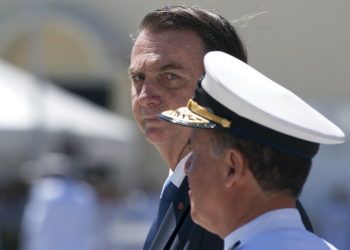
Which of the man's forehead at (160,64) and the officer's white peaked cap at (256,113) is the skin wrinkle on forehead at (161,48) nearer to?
the man's forehead at (160,64)

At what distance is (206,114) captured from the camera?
216cm

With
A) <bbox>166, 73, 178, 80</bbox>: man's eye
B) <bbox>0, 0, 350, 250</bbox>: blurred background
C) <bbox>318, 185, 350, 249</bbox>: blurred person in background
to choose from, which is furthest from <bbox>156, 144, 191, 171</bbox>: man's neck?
<bbox>318, 185, 350, 249</bbox>: blurred person in background

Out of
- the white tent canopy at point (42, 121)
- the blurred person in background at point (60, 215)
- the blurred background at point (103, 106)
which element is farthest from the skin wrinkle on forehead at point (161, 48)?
the white tent canopy at point (42, 121)

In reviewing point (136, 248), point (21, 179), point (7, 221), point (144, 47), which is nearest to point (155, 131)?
point (144, 47)

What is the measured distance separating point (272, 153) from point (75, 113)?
42.4 feet

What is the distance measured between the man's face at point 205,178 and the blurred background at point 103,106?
7.27ft

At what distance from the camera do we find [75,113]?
15.0 metres

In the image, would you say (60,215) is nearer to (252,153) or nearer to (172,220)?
(172,220)

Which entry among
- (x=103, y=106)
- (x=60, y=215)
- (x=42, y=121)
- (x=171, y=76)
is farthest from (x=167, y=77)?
(x=103, y=106)

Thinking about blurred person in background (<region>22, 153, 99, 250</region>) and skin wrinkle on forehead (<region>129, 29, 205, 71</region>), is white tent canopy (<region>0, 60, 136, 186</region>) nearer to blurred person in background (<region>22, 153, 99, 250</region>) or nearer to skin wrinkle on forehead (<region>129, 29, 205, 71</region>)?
blurred person in background (<region>22, 153, 99, 250</region>)

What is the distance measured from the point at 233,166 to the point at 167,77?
0.76m

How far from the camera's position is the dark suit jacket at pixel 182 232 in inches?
103

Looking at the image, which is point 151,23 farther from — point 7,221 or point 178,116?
point 7,221

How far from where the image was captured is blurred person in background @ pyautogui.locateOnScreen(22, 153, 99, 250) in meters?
10.5
